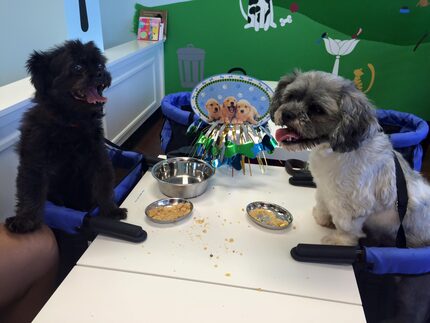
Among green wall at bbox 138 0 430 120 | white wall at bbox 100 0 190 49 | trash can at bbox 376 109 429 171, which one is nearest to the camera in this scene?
trash can at bbox 376 109 429 171

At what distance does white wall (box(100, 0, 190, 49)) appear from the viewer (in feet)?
11.1

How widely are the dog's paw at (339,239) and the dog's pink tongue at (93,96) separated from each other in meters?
0.92

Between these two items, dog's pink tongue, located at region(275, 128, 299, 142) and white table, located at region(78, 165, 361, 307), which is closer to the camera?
white table, located at region(78, 165, 361, 307)

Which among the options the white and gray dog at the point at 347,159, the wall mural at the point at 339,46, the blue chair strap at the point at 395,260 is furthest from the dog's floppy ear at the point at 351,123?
the wall mural at the point at 339,46

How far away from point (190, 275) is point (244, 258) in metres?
0.19

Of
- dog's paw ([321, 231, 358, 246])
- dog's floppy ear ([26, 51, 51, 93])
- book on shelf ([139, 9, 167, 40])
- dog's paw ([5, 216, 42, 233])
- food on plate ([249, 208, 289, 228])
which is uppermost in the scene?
A: book on shelf ([139, 9, 167, 40])

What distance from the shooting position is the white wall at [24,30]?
1840mm

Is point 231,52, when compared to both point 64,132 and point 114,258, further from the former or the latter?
point 114,258

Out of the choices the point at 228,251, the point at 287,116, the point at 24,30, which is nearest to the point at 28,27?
the point at 24,30

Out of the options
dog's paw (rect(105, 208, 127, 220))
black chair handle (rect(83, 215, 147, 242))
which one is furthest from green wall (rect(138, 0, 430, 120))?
black chair handle (rect(83, 215, 147, 242))

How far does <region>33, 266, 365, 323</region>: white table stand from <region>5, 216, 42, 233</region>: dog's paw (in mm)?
282

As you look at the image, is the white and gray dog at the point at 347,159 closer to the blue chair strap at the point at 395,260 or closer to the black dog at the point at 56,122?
the blue chair strap at the point at 395,260

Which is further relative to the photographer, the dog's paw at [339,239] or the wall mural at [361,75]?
the wall mural at [361,75]

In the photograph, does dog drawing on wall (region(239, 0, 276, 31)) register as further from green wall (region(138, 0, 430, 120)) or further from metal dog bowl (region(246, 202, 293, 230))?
metal dog bowl (region(246, 202, 293, 230))
